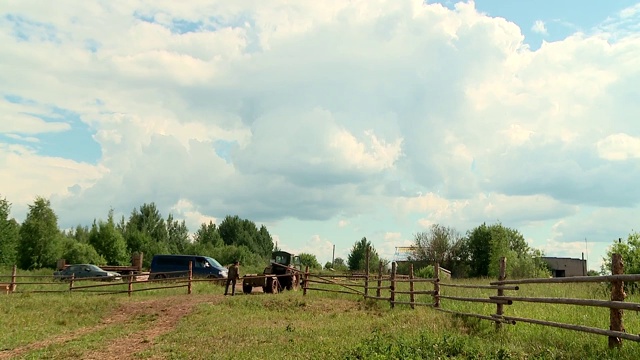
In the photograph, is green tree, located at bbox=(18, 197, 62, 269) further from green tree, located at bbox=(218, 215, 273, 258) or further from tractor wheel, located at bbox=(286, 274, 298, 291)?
green tree, located at bbox=(218, 215, 273, 258)

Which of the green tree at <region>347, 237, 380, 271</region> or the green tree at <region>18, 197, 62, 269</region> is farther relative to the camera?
the green tree at <region>347, 237, 380, 271</region>

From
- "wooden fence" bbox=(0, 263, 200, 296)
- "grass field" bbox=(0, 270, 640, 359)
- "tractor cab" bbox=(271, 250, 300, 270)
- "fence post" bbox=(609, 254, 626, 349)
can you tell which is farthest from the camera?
"tractor cab" bbox=(271, 250, 300, 270)

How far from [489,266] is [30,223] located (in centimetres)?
4588

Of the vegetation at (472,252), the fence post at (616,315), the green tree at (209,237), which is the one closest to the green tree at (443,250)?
the vegetation at (472,252)

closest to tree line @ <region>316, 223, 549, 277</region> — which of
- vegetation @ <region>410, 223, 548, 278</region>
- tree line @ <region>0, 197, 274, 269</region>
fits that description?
vegetation @ <region>410, 223, 548, 278</region>

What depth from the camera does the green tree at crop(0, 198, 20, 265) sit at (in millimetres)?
43812

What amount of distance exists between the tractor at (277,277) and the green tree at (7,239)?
85.4 ft

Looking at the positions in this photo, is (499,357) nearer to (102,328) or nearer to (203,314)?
(203,314)

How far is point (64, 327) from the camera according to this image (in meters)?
16.9

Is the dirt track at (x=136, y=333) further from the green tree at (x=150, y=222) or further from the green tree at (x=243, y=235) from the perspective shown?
the green tree at (x=243, y=235)

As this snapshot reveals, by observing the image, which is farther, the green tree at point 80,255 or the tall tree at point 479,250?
the tall tree at point 479,250

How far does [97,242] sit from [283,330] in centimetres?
4804

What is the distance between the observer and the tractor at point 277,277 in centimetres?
2603

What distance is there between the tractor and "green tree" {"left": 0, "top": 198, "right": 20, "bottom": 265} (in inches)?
1025
